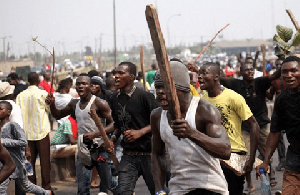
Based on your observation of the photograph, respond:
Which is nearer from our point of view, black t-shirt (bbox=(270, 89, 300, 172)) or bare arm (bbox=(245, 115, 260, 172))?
black t-shirt (bbox=(270, 89, 300, 172))

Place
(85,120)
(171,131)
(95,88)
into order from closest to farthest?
(171,131) < (85,120) < (95,88)

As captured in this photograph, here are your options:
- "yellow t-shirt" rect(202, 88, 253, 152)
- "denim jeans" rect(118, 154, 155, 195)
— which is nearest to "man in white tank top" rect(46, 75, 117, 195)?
"denim jeans" rect(118, 154, 155, 195)

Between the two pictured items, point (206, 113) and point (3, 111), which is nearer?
point (206, 113)

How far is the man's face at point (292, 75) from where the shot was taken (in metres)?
5.92

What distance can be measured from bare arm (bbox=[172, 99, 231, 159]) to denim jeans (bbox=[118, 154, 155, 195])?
253 cm

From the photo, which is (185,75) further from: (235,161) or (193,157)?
(235,161)

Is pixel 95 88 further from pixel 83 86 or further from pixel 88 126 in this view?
pixel 88 126

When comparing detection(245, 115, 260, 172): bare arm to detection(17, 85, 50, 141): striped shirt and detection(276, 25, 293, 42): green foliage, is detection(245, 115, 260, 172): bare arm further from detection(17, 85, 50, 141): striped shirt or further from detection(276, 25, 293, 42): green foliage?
detection(17, 85, 50, 141): striped shirt

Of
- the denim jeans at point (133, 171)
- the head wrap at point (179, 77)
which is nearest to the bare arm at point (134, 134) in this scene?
the denim jeans at point (133, 171)

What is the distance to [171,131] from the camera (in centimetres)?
463

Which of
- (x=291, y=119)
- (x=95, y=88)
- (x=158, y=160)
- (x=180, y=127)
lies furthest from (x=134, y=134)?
(x=95, y=88)

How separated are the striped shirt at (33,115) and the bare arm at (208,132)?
5.74m

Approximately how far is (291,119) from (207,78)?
1551 mm

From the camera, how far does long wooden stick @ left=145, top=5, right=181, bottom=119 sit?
12.2 feet
